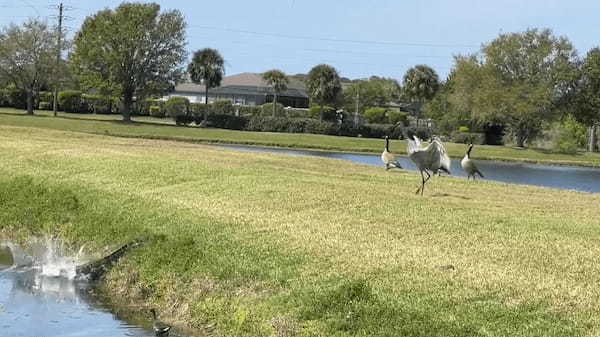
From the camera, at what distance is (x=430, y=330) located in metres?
9.02

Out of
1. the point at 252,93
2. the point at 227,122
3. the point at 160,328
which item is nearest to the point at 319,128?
the point at 227,122

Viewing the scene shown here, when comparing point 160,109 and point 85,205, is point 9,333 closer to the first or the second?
point 85,205

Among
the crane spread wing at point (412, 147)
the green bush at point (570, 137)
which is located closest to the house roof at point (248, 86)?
the green bush at point (570, 137)

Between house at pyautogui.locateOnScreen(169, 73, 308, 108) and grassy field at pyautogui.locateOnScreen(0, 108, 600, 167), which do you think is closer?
grassy field at pyautogui.locateOnScreen(0, 108, 600, 167)

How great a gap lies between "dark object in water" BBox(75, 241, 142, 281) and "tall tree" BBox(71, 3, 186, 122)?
63808 millimetres

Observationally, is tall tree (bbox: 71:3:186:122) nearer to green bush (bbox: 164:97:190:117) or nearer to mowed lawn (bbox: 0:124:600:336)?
green bush (bbox: 164:97:190:117)

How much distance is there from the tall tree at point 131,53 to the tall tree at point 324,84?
2194cm

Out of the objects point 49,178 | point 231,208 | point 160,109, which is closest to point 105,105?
point 160,109

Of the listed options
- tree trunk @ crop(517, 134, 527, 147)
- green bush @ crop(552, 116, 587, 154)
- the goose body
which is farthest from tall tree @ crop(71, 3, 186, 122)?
the goose body

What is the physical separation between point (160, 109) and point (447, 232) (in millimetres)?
81862

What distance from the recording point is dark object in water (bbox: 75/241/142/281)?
45.3ft

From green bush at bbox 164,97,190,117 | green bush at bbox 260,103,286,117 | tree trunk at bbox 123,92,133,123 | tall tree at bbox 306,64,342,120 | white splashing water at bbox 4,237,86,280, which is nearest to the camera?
white splashing water at bbox 4,237,86,280

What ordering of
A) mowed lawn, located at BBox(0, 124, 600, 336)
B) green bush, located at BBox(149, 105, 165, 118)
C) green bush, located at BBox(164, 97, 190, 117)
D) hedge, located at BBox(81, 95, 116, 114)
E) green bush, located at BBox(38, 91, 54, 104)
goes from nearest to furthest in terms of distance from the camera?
mowed lawn, located at BBox(0, 124, 600, 336) < green bush, located at BBox(164, 97, 190, 117) < hedge, located at BBox(81, 95, 116, 114) < green bush, located at BBox(38, 91, 54, 104) < green bush, located at BBox(149, 105, 165, 118)

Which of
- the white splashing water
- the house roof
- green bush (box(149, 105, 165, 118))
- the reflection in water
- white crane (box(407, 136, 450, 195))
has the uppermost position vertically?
the house roof
